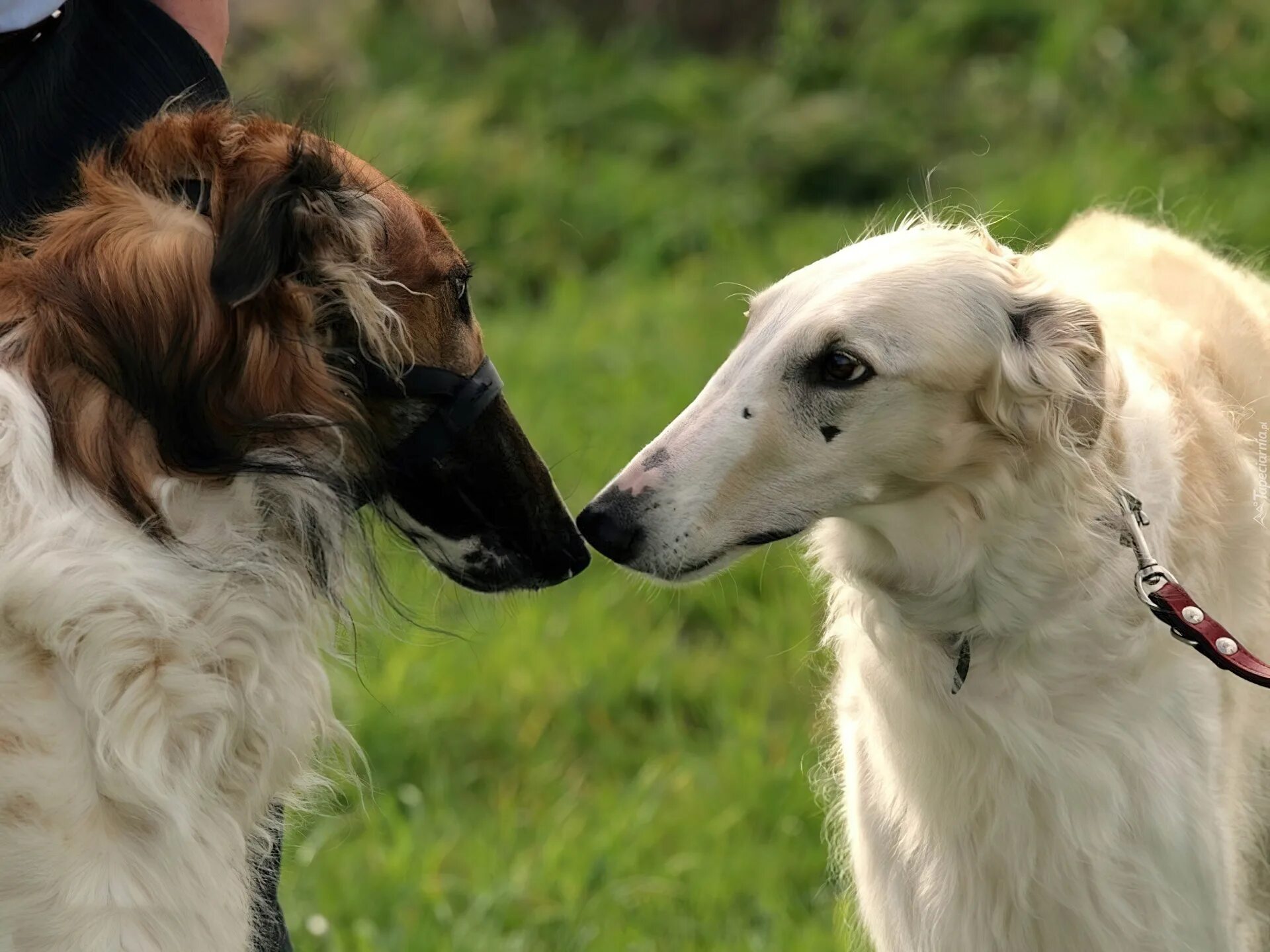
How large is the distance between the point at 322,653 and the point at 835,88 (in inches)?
319

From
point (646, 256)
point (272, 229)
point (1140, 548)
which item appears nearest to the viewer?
point (272, 229)

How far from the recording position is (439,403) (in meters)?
2.93

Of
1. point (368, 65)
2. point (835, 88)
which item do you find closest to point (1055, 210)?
point (835, 88)

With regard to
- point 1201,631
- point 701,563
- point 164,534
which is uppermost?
point 164,534

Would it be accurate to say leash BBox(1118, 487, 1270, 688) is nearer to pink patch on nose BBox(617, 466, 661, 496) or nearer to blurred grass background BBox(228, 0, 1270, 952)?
pink patch on nose BBox(617, 466, 661, 496)

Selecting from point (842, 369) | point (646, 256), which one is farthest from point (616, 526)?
point (646, 256)

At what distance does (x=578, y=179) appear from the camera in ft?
31.5

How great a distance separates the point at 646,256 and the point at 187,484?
638cm

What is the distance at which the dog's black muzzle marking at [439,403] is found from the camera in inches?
114

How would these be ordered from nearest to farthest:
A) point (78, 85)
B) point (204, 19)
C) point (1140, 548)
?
point (1140, 548) < point (78, 85) < point (204, 19)

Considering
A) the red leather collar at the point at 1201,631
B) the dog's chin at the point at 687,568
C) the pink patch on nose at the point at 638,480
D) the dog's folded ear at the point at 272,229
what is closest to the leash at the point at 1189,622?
the red leather collar at the point at 1201,631

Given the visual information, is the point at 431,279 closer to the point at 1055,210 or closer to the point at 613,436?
the point at 613,436

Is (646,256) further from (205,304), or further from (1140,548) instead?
(205,304)

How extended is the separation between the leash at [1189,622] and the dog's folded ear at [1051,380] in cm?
25
